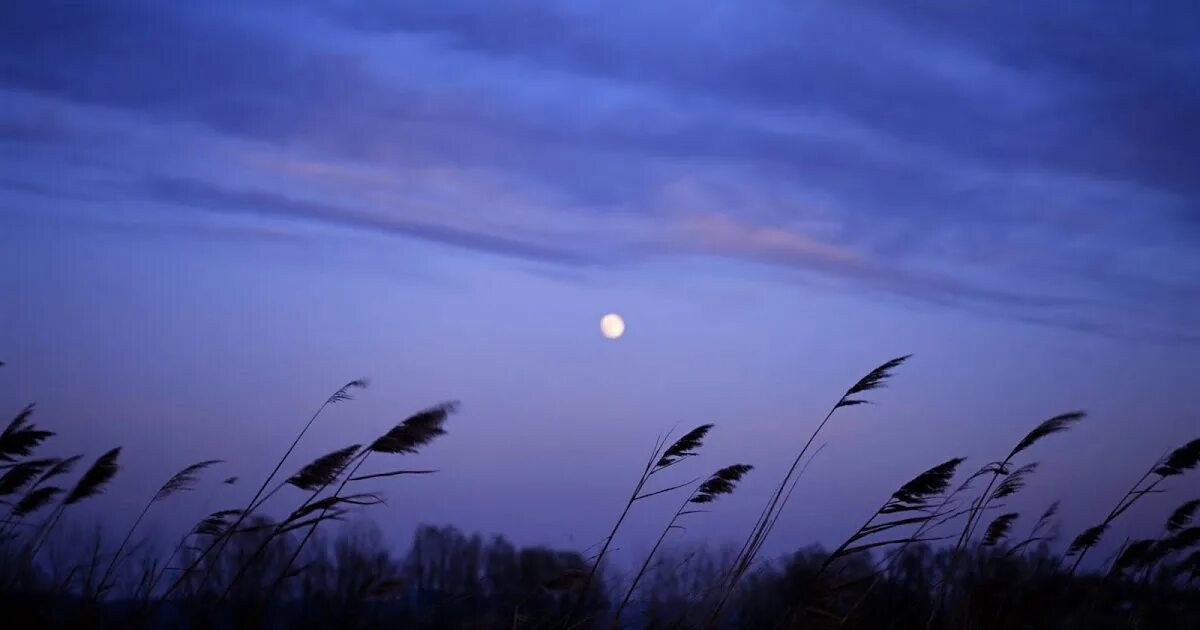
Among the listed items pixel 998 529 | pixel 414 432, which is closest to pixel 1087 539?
pixel 998 529

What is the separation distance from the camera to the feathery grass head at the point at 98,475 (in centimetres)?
631

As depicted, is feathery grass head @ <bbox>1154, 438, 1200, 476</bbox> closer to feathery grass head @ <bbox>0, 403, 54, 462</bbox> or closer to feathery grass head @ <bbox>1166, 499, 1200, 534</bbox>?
feathery grass head @ <bbox>1166, 499, 1200, 534</bbox>

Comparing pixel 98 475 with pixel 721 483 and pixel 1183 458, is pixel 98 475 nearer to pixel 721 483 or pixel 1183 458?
pixel 721 483

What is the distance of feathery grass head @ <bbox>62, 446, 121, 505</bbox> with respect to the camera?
20.7 ft

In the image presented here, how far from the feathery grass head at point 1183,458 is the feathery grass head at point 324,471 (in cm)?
605

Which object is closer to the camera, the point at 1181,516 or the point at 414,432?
the point at 414,432

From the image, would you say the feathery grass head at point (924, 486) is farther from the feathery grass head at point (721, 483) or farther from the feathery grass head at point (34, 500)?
the feathery grass head at point (34, 500)

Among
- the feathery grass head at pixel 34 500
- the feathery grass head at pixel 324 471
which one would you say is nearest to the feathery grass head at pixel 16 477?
the feathery grass head at pixel 34 500

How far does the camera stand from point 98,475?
6371 mm

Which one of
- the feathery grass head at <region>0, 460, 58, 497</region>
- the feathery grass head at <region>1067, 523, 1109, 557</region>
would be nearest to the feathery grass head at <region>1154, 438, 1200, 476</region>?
the feathery grass head at <region>1067, 523, 1109, 557</region>

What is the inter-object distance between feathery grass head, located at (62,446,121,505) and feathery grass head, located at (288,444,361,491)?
1.92 m

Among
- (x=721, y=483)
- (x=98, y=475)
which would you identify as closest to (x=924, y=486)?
(x=721, y=483)

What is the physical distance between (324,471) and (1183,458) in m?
6.22

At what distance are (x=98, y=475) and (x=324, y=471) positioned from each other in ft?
7.20
